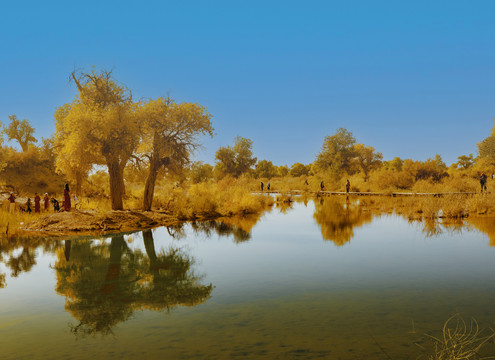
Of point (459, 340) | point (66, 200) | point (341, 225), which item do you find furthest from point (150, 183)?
point (459, 340)

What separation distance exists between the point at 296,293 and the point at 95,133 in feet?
61.8

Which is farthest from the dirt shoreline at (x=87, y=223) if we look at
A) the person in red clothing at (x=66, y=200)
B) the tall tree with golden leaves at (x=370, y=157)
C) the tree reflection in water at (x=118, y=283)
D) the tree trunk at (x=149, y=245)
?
the tall tree with golden leaves at (x=370, y=157)

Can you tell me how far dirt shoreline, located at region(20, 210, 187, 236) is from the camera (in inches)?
771

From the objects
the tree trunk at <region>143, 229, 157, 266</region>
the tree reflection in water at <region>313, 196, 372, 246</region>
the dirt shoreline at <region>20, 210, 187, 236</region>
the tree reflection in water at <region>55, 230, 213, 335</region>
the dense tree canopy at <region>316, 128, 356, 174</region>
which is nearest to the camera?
the tree reflection in water at <region>55, 230, 213, 335</region>

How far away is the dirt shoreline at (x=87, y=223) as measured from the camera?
19594mm

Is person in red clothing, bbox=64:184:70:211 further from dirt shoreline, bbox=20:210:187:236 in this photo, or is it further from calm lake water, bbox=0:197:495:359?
calm lake water, bbox=0:197:495:359

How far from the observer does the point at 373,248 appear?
14.6m

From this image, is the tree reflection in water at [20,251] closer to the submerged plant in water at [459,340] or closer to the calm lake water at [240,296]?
the calm lake water at [240,296]

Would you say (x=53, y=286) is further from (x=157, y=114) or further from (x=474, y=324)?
(x=157, y=114)

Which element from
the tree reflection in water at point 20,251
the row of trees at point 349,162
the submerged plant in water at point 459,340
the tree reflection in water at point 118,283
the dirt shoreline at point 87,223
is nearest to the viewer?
the submerged plant in water at point 459,340

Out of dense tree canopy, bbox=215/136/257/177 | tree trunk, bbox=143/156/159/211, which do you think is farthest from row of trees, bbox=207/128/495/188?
tree trunk, bbox=143/156/159/211

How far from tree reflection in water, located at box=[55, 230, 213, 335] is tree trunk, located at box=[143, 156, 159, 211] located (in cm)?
1125

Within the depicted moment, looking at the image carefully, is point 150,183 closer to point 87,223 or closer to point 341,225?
point 87,223

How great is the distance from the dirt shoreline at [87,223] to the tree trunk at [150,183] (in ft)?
10.8
